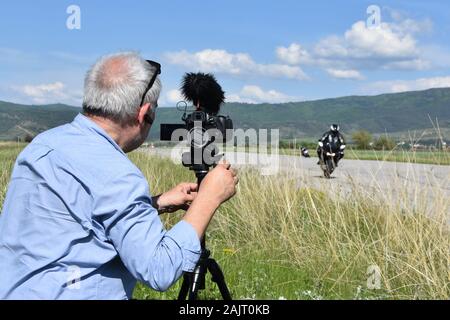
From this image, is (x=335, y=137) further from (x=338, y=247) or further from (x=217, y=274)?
(x=217, y=274)

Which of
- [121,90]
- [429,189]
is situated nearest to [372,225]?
[429,189]

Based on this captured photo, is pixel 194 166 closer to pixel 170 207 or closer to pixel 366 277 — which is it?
pixel 170 207

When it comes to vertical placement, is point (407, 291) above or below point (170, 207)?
below

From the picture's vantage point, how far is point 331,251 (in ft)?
16.9

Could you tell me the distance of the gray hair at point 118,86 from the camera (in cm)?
214

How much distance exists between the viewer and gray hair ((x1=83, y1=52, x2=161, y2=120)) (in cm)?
214

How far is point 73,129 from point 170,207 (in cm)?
82

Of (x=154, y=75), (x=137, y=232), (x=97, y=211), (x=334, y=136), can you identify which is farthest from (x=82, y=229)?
(x=334, y=136)

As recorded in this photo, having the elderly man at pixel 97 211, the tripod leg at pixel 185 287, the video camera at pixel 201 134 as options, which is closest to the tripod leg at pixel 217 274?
the tripod leg at pixel 185 287

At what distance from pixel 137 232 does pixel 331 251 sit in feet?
11.4

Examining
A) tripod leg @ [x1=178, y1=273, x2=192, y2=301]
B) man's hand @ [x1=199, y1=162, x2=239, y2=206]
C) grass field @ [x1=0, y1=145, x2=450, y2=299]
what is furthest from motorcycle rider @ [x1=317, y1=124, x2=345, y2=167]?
man's hand @ [x1=199, y1=162, x2=239, y2=206]

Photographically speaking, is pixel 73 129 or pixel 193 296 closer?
pixel 73 129

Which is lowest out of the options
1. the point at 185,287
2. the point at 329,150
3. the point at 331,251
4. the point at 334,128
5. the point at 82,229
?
the point at 331,251
